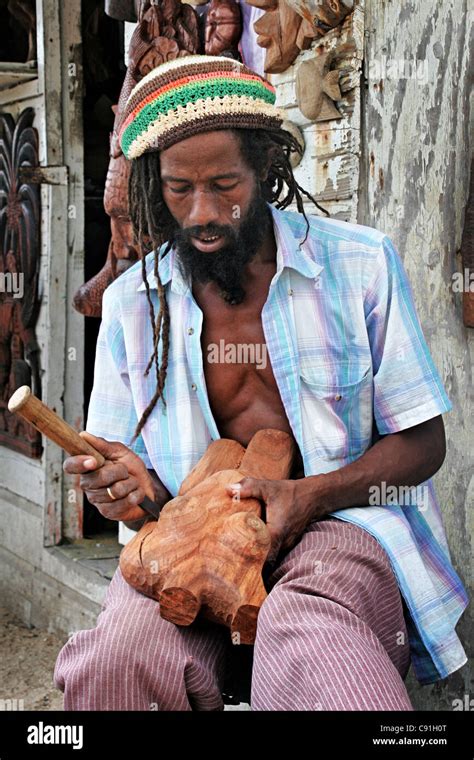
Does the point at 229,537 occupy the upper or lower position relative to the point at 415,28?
lower

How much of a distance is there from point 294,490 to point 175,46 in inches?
86.5

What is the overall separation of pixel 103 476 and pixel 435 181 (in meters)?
1.35

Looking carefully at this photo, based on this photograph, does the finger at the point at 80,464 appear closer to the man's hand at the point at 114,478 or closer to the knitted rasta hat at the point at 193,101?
the man's hand at the point at 114,478

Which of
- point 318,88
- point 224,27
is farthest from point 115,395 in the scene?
point 224,27

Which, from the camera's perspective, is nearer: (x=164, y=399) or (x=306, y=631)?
(x=306, y=631)

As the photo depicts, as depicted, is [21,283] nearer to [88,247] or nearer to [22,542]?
[88,247]

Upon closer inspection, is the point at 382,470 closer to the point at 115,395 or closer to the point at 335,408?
the point at 335,408

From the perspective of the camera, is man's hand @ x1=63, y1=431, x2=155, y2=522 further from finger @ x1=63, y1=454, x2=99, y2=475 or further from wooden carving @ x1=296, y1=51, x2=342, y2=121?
wooden carving @ x1=296, y1=51, x2=342, y2=121

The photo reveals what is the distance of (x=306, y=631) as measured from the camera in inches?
75.2

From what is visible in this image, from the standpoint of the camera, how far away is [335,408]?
2426 mm

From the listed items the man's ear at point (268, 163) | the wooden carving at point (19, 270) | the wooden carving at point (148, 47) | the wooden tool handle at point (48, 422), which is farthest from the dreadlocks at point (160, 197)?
the wooden carving at point (19, 270)

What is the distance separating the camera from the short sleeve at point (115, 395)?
260 cm

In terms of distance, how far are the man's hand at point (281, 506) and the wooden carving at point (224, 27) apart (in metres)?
2.03
